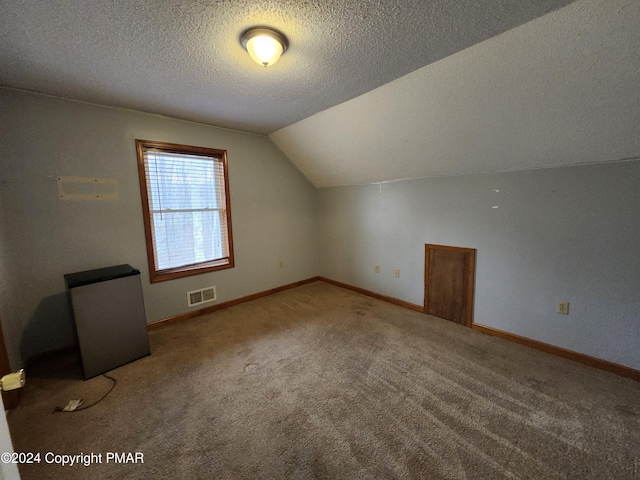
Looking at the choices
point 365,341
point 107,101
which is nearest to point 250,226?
point 107,101

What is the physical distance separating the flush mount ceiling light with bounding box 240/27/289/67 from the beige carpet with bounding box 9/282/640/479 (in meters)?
2.23

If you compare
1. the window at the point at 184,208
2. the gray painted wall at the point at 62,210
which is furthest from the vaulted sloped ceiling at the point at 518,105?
the gray painted wall at the point at 62,210

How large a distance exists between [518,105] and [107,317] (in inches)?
138

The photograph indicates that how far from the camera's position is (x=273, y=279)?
3859 millimetres

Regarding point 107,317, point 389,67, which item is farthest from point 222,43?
point 107,317

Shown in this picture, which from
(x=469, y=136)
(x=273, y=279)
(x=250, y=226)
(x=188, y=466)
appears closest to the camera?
(x=188, y=466)

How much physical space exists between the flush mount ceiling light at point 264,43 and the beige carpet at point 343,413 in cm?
223

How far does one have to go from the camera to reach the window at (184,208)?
108 inches

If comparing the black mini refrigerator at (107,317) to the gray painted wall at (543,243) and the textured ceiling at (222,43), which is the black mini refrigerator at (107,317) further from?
the gray painted wall at (543,243)

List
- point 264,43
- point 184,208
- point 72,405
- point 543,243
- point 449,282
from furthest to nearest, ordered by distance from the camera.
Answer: point 184,208 → point 449,282 → point 543,243 → point 72,405 → point 264,43

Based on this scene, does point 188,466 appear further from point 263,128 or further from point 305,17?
point 263,128

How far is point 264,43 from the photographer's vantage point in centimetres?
149

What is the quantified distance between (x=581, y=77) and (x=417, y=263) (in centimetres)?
206

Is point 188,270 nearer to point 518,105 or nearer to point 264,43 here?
point 264,43
